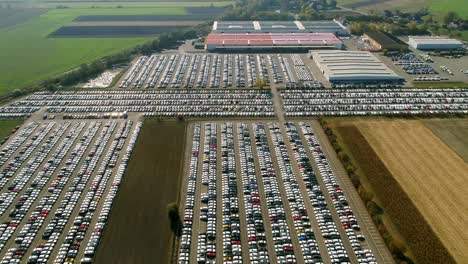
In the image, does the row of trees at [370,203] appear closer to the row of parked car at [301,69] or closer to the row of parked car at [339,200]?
the row of parked car at [339,200]

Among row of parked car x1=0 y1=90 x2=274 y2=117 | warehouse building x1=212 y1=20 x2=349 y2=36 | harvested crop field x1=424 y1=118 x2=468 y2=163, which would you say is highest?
warehouse building x1=212 y1=20 x2=349 y2=36

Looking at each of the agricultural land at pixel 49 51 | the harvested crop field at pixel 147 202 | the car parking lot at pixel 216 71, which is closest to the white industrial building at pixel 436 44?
the car parking lot at pixel 216 71

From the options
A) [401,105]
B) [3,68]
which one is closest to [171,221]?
[401,105]

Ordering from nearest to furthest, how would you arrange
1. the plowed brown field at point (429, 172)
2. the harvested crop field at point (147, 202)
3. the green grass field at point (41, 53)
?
the harvested crop field at point (147, 202) → the plowed brown field at point (429, 172) → the green grass field at point (41, 53)

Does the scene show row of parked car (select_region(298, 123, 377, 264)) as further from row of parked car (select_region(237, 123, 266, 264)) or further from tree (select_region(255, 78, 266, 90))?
tree (select_region(255, 78, 266, 90))

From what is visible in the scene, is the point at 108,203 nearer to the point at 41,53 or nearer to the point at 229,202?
the point at 229,202

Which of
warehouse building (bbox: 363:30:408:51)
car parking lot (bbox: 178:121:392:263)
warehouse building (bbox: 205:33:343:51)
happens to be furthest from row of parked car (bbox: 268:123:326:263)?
warehouse building (bbox: 363:30:408:51)
